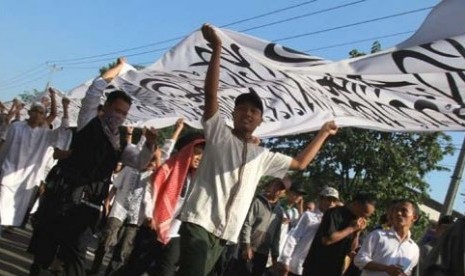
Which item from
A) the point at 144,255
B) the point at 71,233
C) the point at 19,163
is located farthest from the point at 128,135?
the point at 19,163

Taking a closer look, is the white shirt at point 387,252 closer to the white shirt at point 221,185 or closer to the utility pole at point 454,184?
the white shirt at point 221,185

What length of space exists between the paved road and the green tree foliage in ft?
43.2

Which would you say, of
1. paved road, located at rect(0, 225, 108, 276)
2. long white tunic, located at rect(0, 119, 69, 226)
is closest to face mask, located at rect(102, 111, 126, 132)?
long white tunic, located at rect(0, 119, 69, 226)

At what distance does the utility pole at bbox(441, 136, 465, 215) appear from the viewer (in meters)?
12.9

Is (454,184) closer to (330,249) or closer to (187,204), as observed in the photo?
(330,249)

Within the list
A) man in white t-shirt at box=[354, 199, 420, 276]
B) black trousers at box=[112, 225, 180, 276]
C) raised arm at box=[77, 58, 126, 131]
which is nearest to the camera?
raised arm at box=[77, 58, 126, 131]

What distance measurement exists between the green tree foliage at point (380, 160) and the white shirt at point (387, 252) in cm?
1688

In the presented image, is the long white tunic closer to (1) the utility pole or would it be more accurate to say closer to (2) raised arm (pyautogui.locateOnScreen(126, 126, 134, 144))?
(2) raised arm (pyautogui.locateOnScreen(126, 126, 134, 144))

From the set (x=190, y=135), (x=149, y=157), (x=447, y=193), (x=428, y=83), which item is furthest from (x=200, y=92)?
(x=447, y=193)

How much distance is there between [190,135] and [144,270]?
1.61 metres

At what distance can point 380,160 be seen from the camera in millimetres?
22781

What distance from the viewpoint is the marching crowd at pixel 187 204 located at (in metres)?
3.90

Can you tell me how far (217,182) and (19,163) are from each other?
178 inches

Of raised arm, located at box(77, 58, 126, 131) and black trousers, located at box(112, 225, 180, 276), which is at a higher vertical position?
raised arm, located at box(77, 58, 126, 131)
